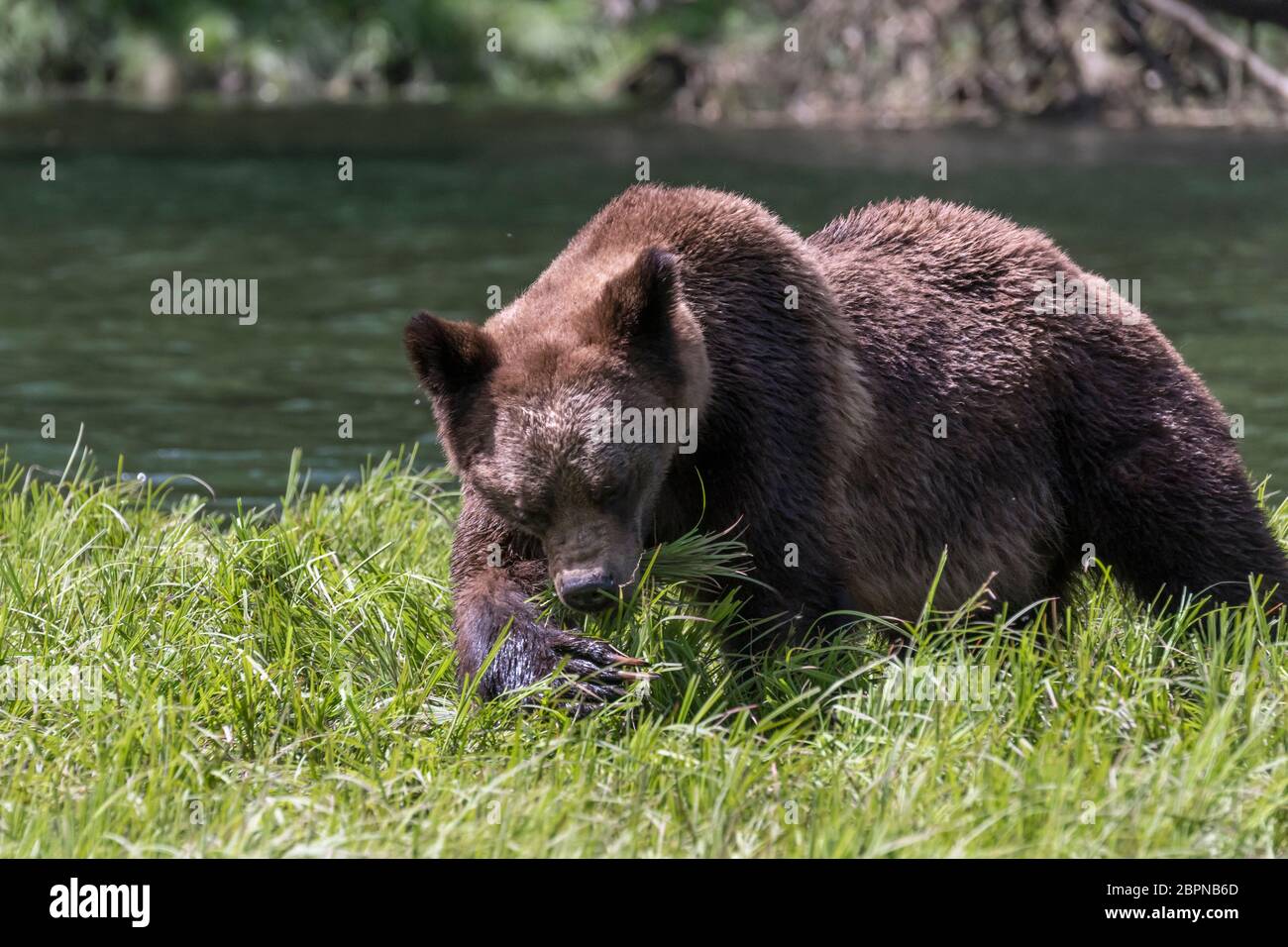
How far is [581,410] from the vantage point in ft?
14.6

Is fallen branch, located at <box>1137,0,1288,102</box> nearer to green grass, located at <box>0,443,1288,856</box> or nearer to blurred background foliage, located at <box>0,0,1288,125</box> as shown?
blurred background foliage, located at <box>0,0,1288,125</box>

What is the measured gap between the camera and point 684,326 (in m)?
4.67

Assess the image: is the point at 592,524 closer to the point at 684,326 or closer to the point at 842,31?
the point at 684,326

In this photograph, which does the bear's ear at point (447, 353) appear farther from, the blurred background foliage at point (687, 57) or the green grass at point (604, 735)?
the blurred background foliage at point (687, 57)

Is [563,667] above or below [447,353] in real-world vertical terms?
below

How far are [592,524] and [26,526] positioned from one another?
2.75 m

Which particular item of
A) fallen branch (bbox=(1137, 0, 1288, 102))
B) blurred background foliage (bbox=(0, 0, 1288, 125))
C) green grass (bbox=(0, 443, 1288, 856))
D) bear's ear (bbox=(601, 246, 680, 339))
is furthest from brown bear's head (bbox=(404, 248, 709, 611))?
fallen branch (bbox=(1137, 0, 1288, 102))

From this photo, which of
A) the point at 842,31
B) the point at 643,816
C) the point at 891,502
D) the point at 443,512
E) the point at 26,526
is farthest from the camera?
the point at 842,31

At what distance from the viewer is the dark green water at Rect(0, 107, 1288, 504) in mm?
10258

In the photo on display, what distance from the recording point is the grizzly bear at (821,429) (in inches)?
177

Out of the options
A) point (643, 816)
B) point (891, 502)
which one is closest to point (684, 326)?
point (891, 502)

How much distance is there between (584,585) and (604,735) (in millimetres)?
444

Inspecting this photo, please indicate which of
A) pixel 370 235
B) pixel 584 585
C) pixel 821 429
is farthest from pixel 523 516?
pixel 370 235

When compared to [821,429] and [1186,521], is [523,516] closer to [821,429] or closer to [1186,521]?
[821,429]
